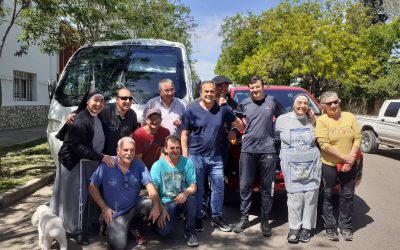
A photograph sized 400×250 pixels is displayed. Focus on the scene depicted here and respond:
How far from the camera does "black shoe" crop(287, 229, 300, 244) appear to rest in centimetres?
469

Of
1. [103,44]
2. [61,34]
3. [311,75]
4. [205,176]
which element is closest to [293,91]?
[205,176]

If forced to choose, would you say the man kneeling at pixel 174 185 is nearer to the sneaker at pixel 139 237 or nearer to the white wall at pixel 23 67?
the sneaker at pixel 139 237

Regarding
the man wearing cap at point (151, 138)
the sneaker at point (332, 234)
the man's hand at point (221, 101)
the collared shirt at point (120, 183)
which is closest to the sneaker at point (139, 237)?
the collared shirt at point (120, 183)

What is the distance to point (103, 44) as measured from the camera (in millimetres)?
7172

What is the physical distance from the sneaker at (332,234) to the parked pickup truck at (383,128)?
25.4 feet

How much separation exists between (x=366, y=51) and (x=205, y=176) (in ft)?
87.5

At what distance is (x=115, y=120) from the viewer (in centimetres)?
479

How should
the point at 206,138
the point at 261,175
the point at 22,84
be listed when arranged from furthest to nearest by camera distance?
the point at 22,84, the point at 261,175, the point at 206,138

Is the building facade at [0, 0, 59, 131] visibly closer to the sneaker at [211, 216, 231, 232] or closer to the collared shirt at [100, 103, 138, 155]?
the collared shirt at [100, 103, 138, 155]

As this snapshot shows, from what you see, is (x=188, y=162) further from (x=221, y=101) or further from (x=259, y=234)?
(x=259, y=234)

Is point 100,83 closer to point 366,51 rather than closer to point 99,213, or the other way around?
point 99,213

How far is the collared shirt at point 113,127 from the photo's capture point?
473cm

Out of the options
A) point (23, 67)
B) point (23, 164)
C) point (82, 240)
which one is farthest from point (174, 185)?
point (23, 67)

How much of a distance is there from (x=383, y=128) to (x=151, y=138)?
9252 mm
